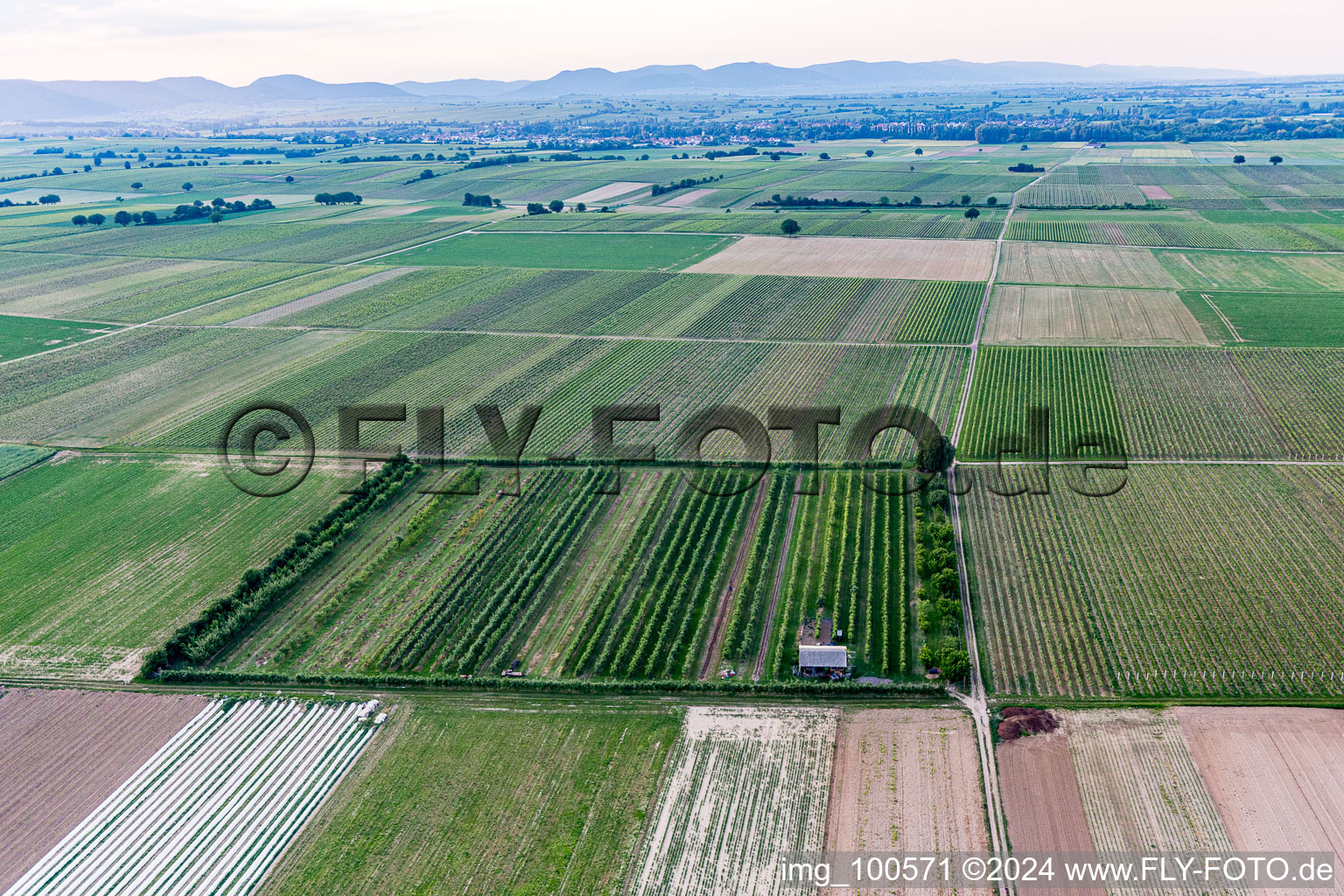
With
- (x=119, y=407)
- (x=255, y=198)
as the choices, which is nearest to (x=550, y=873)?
(x=119, y=407)

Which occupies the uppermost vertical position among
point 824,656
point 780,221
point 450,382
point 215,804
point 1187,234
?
point 780,221

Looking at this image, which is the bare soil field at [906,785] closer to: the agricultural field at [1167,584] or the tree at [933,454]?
the agricultural field at [1167,584]

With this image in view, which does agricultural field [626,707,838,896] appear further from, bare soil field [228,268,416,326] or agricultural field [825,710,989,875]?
bare soil field [228,268,416,326]

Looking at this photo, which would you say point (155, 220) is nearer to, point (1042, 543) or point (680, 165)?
point (680, 165)

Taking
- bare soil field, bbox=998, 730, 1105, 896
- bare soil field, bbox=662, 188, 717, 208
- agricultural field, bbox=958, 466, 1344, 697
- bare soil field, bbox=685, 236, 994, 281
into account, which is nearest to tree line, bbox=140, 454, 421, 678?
bare soil field, bbox=998, 730, 1105, 896

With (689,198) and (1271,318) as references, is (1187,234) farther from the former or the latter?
(689,198)

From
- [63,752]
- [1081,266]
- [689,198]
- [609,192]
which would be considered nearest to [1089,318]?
[1081,266]
